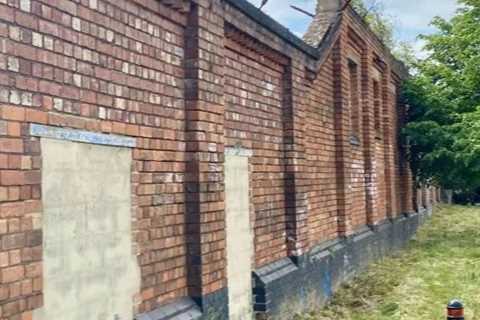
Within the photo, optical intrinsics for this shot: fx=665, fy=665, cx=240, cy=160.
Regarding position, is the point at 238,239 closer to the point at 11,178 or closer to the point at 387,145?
the point at 11,178

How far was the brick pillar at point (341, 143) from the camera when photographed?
432 inches

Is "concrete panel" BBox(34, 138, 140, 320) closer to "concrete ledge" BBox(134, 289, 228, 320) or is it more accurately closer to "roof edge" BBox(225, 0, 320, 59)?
"concrete ledge" BBox(134, 289, 228, 320)

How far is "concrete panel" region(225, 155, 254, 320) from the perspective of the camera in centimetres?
657

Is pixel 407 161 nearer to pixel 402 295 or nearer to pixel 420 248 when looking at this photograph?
pixel 420 248

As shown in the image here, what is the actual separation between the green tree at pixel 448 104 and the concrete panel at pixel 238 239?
1080 centimetres

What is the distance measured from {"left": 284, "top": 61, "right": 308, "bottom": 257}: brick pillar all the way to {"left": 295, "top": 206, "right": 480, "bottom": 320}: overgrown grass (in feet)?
3.23

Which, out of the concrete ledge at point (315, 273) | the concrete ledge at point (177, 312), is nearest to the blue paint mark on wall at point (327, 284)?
the concrete ledge at point (315, 273)

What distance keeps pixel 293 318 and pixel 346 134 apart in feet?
13.8

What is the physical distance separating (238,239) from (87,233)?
2.82 meters

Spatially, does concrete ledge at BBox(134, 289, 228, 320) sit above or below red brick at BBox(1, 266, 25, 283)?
below

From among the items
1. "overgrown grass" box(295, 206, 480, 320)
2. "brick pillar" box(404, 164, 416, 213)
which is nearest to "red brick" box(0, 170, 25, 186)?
"overgrown grass" box(295, 206, 480, 320)

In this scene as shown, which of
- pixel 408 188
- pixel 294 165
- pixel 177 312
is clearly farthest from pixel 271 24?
pixel 408 188

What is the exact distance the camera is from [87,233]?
13.6 feet

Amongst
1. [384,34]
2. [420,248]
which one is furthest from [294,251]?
[384,34]
